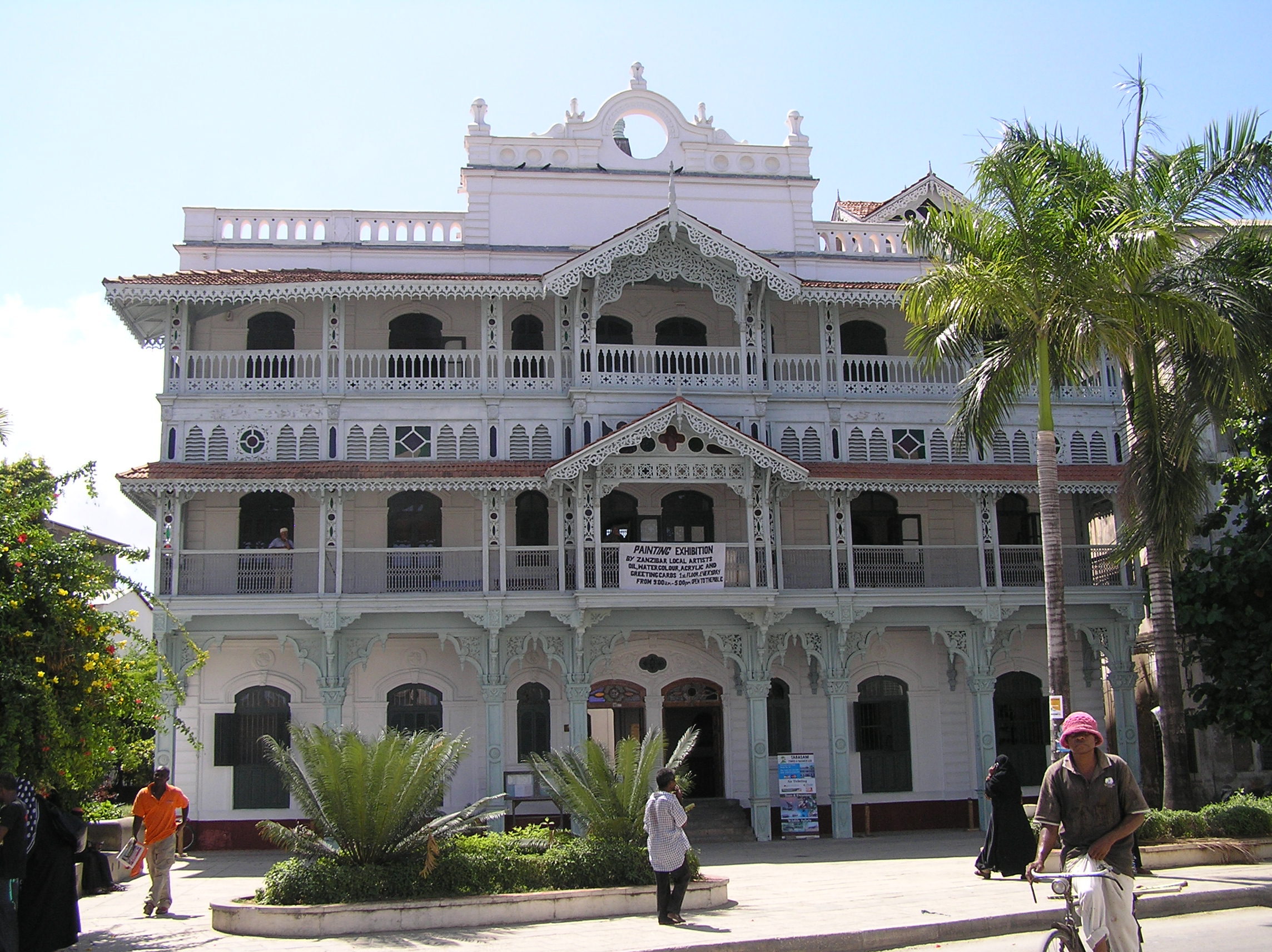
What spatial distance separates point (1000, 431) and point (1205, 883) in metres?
13.2

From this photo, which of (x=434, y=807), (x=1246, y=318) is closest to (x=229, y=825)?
(x=434, y=807)

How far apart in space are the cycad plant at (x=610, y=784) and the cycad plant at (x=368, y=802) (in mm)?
1662

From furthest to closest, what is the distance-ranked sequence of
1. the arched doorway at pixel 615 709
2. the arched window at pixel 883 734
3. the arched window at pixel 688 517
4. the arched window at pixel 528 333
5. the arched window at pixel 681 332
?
the arched window at pixel 681 332
the arched window at pixel 528 333
the arched window at pixel 688 517
the arched window at pixel 883 734
the arched doorway at pixel 615 709

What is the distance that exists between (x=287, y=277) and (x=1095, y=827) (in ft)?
67.2

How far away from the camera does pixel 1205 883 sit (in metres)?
14.4

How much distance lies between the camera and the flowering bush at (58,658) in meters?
11.2

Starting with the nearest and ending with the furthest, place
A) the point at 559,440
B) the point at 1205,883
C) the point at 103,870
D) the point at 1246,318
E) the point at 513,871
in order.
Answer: the point at 103,870 < the point at 513,871 < the point at 1205,883 < the point at 1246,318 < the point at 559,440

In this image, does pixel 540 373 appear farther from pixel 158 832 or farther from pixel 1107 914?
pixel 1107 914

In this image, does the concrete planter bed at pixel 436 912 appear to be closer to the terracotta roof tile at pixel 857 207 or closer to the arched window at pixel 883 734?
the arched window at pixel 883 734

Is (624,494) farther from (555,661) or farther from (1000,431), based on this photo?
(1000,431)

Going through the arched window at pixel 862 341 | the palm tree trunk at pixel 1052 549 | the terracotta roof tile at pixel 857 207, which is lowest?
the palm tree trunk at pixel 1052 549

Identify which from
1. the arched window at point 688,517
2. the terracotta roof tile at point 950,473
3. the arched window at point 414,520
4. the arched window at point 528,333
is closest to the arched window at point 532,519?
the arched window at point 414,520

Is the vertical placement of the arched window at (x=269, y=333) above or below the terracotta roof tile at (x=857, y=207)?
below

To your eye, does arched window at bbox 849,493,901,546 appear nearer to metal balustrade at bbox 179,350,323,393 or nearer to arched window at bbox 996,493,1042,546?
arched window at bbox 996,493,1042,546
